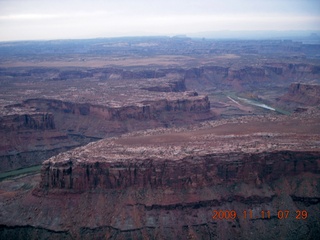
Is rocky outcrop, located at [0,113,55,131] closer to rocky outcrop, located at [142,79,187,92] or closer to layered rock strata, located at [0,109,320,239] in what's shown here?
layered rock strata, located at [0,109,320,239]

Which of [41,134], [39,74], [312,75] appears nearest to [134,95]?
[41,134]

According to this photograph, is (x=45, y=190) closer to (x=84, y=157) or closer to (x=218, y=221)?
(x=84, y=157)

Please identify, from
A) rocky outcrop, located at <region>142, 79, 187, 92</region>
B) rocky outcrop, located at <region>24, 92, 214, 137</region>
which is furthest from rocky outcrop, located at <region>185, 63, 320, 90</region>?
rocky outcrop, located at <region>24, 92, 214, 137</region>

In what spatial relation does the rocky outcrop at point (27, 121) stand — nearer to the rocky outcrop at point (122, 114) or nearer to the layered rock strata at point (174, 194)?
the rocky outcrop at point (122, 114)
